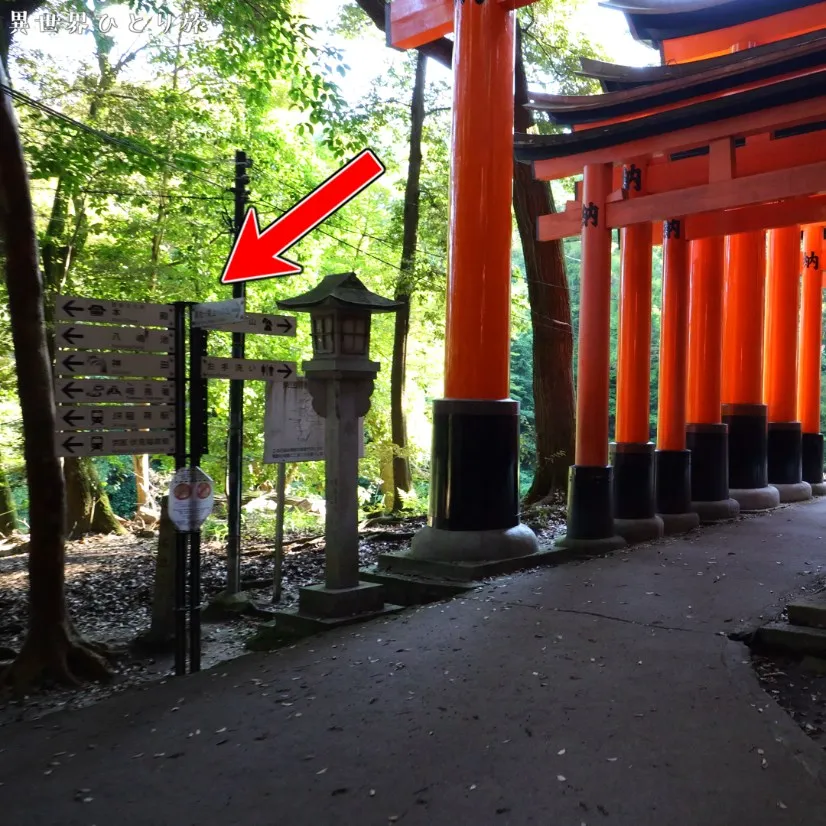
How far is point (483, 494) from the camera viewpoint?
6.71 metres

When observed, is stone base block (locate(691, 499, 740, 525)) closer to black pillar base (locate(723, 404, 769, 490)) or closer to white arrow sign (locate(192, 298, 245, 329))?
black pillar base (locate(723, 404, 769, 490))

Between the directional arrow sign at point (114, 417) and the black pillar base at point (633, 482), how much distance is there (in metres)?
5.11

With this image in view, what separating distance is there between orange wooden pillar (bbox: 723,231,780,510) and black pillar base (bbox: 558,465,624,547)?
4096 mm

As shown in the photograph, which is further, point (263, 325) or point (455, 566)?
point (455, 566)

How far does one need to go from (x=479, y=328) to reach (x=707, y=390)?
470 centimetres

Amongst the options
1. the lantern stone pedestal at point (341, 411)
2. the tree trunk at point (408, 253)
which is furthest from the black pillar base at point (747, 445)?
the lantern stone pedestal at point (341, 411)

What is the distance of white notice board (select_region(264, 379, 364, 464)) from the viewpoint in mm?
6887

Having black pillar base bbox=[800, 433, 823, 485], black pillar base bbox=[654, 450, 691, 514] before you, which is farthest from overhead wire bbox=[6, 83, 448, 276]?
black pillar base bbox=[800, 433, 823, 485]

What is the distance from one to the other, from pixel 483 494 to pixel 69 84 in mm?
9849

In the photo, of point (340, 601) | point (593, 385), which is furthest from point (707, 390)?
point (340, 601)

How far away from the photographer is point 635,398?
8602 millimetres

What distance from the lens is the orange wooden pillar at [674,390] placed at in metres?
9.14

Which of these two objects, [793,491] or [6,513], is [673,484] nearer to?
[793,491]

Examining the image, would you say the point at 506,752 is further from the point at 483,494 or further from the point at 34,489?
the point at 34,489
